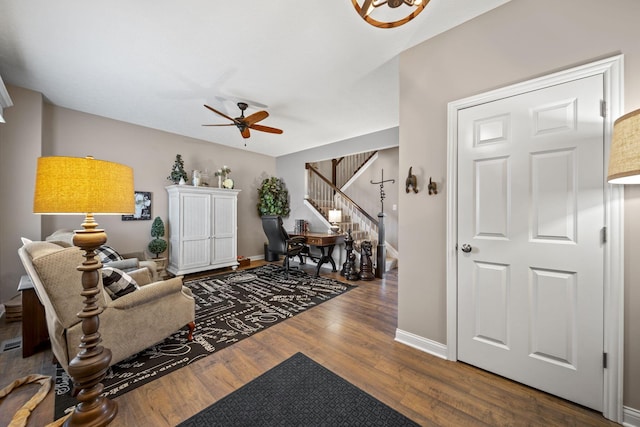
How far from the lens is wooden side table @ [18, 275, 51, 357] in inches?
77.3

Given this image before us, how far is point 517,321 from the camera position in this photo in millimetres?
1669

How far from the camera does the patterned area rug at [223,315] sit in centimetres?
173

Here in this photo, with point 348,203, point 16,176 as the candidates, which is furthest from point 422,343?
Result: point 16,176

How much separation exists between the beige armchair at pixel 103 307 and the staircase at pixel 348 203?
3.50 m

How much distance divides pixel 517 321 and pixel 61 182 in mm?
2905

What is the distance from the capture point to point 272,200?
229 inches

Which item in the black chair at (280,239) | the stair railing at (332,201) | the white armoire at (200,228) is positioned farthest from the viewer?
the stair railing at (332,201)

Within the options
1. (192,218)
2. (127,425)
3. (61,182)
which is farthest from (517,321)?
(192,218)

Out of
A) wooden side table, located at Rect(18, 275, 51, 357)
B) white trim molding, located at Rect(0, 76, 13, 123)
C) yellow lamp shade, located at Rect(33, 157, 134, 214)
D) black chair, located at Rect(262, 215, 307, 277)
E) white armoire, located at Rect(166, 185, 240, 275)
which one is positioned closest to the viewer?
yellow lamp shade, located at Rect(33, 157, 134, 214)

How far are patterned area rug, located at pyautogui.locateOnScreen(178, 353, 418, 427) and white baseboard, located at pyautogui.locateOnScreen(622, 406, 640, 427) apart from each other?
1215 mm

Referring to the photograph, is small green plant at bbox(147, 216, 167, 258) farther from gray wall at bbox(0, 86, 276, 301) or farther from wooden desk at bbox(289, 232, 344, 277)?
wooden desk at bbox(289, 232, 344, 277)

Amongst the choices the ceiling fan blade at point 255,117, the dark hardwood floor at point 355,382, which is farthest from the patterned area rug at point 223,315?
the ceiling fan blade at point 255,117

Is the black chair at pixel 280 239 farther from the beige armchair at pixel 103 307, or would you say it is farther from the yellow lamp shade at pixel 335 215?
the beige armchair at pixel 103 307

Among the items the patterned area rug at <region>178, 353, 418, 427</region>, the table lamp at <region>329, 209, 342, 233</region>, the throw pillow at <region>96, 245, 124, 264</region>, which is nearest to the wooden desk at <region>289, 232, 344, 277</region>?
the table lamp at <region>329, 209, 342, 233</region>
